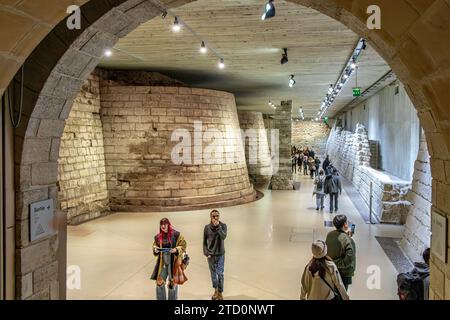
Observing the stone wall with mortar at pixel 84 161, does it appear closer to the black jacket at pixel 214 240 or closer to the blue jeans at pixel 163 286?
the black jacket at pixel 214 240

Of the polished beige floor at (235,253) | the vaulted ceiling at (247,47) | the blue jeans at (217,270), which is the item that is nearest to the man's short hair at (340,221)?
the polished beige floor at (235,253)

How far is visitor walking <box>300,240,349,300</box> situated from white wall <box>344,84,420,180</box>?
8854mm

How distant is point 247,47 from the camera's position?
9.59m

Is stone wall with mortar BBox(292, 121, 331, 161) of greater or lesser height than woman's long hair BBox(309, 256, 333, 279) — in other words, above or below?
above

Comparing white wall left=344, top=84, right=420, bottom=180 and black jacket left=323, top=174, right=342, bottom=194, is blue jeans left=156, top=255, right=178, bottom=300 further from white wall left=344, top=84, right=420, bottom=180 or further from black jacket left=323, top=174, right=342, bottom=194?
white wall left=344, top=84, right=420, bottom=180

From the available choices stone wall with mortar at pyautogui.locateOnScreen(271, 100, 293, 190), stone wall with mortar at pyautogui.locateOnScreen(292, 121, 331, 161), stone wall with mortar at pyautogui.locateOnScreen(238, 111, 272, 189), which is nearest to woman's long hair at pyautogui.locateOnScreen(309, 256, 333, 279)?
stone wall with mortar at pyautogui.locateOnScreen(271, 100, 293, 190)

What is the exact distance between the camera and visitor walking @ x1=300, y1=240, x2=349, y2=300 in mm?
3652

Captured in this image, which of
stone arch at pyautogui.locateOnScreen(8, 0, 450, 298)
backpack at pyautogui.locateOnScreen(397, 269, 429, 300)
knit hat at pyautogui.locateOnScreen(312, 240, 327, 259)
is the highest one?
stone arch at pyautogui.locateOnScreen(8, 0, 450, 298)

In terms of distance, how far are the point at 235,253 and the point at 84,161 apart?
6080 mm

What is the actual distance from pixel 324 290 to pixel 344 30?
5938 millimetres

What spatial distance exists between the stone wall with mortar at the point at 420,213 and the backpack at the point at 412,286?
3268mm

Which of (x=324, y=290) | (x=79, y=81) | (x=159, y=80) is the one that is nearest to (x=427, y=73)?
(x=324, y=290)

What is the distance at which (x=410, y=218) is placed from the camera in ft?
27.3

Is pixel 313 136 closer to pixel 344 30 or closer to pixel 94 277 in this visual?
pixel 344 30
